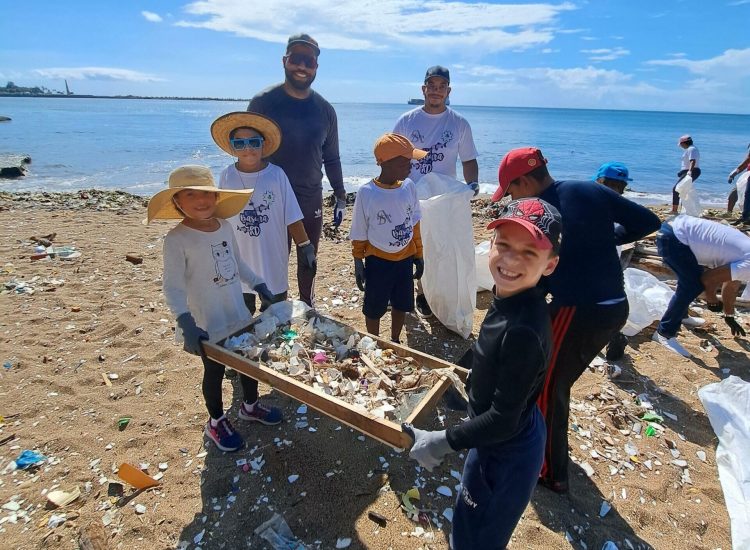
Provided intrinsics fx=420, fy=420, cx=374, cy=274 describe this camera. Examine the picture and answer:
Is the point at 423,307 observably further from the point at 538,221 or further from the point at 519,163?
the point at 538,221

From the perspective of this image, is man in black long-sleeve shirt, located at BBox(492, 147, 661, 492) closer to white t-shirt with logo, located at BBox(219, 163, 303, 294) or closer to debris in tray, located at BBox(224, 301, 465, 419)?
debris in tray, located at BBox(224, 301, 465, 419)

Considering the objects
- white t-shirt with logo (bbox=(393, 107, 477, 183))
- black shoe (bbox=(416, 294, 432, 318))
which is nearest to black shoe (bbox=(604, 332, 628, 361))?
black shoe (bbox=(416, 294, 432, 318))

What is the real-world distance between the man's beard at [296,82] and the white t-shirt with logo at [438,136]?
1.02m

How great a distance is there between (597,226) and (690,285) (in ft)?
9.27

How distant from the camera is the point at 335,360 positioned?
2549 millimetres

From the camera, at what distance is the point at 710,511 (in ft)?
8.70

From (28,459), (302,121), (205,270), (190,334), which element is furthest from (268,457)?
(302,121)

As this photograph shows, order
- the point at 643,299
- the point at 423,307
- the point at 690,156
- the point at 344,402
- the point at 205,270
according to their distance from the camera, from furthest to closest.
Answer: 1. the point at 690,156
2. the point at 423,307
3. the point at 643,299
4. the point at 205,270
5. the point at 344,402

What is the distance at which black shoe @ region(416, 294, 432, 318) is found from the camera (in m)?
5.02

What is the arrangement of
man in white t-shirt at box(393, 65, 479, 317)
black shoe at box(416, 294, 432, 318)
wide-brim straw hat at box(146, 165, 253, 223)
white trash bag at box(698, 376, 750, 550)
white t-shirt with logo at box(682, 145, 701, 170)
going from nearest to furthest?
white trash bag at box(698, 376, 750, 550) → wide-brim straw hat at box(146, 165, 253, 223) → man in white t-shirt at box(393, 65, 479, 317) → black shoe at box(416, 294, 432, 318) → white t-shirt with logo at box(682, 145, 701, 170)

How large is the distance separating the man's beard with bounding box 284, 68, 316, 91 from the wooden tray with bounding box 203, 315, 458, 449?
7.76 feet

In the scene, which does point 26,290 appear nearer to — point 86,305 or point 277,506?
point 86,305

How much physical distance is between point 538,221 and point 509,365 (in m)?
0.53

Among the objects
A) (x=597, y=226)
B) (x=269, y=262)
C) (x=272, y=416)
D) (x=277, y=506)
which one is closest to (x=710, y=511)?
(x=597, y=226)
